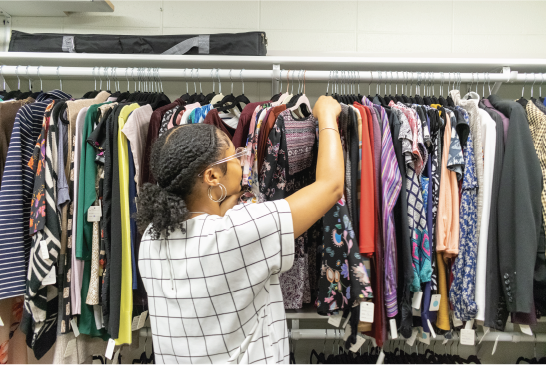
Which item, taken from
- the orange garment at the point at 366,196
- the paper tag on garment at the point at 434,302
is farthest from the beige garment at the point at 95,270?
the paper tag on garment at the point at 434,302

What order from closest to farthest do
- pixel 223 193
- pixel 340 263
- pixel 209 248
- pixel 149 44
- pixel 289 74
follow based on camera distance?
pixel 209 248 < pixel 223 193 < pixel 340 263 < pixel 289 74 < pixel 149 44

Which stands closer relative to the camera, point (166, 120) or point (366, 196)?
point (366, 196)

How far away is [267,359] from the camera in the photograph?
880 mm

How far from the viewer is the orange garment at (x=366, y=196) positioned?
1184 millimetres

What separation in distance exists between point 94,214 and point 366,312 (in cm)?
109

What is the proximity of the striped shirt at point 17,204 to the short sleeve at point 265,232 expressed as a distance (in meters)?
0.96

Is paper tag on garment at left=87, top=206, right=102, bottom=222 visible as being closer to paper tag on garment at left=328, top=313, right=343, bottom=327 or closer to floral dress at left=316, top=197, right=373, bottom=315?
floral dress at left=316, top=197, right=373, bottom=315

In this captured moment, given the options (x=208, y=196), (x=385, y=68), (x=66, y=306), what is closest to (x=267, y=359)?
(x=208, y=196)

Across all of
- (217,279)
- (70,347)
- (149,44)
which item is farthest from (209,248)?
(149,44)

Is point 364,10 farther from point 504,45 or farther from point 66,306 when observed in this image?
point 66,306

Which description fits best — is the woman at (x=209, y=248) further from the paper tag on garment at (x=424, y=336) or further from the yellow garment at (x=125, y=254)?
the paper tag on garment at (x=424, y=336)

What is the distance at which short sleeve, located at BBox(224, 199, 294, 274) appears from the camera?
0.78 meters

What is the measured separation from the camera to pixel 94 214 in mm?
1260

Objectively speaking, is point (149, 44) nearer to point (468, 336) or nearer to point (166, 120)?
point (166, 120)
